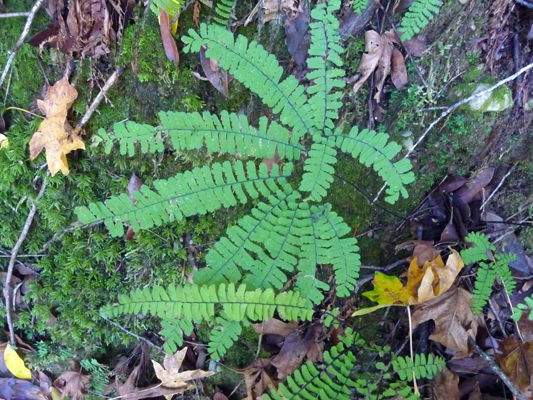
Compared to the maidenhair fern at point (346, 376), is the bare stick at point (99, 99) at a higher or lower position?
higher

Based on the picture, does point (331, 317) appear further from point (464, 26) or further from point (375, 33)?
point (464, 26)

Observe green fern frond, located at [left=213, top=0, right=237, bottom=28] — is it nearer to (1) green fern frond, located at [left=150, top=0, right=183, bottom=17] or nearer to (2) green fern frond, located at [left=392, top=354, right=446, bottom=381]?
(1) green fern frond, located at [left=150, top=0, right=183, bottom=17]

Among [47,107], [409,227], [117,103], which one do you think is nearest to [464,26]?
[409,227]

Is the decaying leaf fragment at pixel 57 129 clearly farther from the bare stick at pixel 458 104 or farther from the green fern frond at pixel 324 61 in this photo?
the bare stick at pixel 458 104

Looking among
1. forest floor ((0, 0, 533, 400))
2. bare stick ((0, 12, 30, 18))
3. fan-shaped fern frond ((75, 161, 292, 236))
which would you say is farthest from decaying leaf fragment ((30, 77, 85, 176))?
fan-shaped fern frond ((75, 161, 292, 236))

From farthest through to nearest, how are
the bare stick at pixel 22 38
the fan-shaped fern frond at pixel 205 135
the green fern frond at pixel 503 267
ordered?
the green fern frond at pixel 503 267
the bare stick at pixel 22 38
the fan-shaped fern frond at pixel 205 135

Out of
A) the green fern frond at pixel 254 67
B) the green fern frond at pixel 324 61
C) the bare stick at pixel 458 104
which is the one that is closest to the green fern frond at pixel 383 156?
the green fern frond at pixel 324 61
